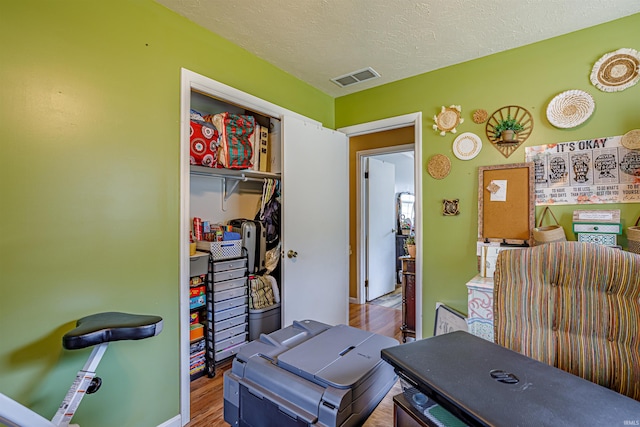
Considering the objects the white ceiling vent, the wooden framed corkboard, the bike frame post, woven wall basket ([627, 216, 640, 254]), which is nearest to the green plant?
the wooden framed corkboard

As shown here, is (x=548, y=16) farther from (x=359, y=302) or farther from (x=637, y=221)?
(x=359, y=302)

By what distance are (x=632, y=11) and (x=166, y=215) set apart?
3080mm

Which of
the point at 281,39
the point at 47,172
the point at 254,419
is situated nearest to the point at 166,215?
the point at 47,172

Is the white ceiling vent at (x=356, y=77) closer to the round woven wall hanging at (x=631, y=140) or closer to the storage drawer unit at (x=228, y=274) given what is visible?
the round woven wall hanging at (x=631, y=140)

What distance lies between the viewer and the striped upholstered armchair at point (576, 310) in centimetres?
86

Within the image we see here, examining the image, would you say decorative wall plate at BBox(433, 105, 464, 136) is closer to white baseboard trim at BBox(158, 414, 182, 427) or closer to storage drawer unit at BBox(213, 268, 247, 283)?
storage drawer unit at BBox(213, 268, 247, 283)

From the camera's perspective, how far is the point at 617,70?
6.27 feet

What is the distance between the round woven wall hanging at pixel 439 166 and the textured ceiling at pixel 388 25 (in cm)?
77

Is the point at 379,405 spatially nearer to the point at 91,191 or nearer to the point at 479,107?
the point at 91,191

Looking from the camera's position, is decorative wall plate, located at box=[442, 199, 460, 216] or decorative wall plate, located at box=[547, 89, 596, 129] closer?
decorative wall plate, located at box=[547, 89, 596, 129]

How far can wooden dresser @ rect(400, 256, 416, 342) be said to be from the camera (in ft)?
10.0

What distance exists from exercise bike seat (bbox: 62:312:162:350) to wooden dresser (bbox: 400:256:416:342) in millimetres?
2402

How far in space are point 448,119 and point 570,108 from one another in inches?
31.0

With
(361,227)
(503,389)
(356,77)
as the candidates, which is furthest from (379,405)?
(361,227)
